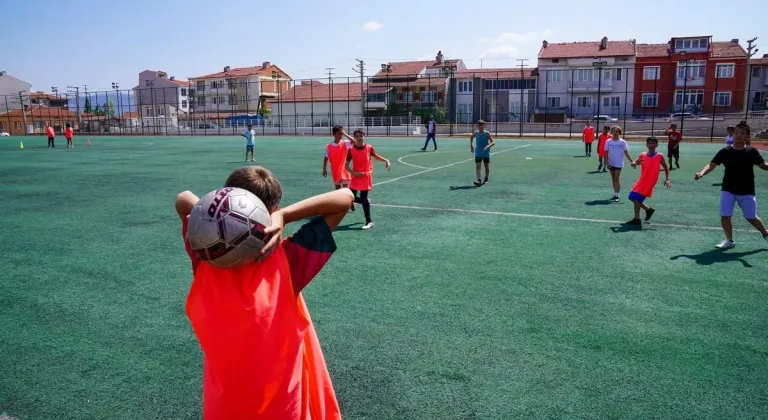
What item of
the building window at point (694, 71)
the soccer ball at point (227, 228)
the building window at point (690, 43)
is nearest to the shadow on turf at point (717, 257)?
the soccer ball at point (227, 228)

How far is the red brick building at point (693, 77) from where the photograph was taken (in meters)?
67.7

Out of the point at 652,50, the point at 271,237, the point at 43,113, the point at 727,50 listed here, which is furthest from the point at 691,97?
the point at 43,113

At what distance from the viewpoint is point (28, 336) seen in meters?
5.38

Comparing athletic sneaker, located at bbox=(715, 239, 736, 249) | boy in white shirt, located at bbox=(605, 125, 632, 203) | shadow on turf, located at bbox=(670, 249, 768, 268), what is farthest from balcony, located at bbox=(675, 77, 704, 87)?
shadow on turf, located at bbox=(670, 249, 768, 268)

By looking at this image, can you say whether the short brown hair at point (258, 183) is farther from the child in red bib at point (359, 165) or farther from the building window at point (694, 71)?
the building window at point (694, 71)

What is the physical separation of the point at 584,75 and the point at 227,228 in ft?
265

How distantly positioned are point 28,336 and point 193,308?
434cm

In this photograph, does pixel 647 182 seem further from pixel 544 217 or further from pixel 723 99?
pixel 723 99

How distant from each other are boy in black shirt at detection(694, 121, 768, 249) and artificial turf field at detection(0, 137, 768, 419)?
438 mm

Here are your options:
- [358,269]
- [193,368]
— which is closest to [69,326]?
[193,368]

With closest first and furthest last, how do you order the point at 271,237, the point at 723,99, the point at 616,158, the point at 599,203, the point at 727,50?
the point at 271,237, the point at 599,203, the point at 616,158, the point at 723,99, the point at 727,50

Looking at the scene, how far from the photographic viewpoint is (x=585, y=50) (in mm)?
78250

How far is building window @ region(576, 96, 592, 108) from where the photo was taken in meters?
73.7

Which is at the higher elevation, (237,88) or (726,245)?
(237,88)
